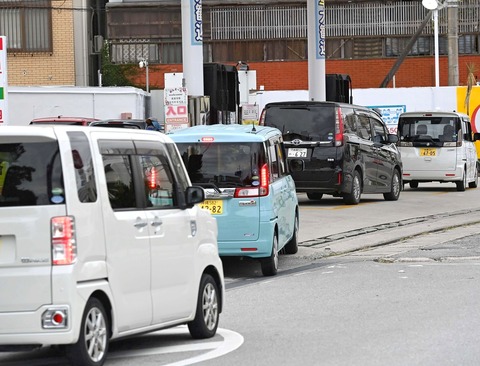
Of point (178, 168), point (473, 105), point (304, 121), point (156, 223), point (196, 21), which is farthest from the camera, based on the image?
point (473, 105)

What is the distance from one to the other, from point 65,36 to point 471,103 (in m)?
17.4

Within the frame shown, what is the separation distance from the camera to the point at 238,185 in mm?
15188

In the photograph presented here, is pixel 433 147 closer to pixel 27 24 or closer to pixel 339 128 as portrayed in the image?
pixel 339 128

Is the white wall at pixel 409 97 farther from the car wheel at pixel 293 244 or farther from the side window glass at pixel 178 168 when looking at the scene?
the side window glass at pixel 178 168

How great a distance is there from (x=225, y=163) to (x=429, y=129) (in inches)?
720

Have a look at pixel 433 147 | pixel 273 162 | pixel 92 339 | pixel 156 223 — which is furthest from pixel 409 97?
pixel 92 339

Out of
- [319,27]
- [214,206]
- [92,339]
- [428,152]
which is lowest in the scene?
[92,339]

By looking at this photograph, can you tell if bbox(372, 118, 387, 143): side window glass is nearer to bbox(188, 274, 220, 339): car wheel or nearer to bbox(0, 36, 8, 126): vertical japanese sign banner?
bbox(0, 36, 8, 126): vertical japanese sign banner

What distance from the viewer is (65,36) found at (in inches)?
2047

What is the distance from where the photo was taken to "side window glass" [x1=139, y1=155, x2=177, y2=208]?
32.4ft

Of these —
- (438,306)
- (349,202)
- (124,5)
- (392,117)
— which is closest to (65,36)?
(124,5)

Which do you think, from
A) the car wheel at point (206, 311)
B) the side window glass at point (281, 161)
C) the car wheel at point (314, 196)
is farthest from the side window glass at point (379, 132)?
the car wheel at point (206, 311)

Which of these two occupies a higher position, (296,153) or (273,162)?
(273,162)

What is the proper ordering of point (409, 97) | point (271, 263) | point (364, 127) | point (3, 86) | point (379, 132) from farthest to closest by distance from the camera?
1. point (409, 97)
2. point (379, 132)
3. point (364, 127)
4. point (3, 86)
5. point (271, 263)
